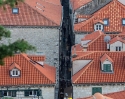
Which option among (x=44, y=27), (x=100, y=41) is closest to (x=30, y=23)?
(x=44, y=27)

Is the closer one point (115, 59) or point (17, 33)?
point (115, 59)

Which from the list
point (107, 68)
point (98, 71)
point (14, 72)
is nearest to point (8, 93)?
point (14, 72)

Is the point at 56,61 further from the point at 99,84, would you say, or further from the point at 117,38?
the point at 99,84

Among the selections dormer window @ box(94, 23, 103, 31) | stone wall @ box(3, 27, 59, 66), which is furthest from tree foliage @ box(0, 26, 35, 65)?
dormer window @ box(94, 23, 103, 31)

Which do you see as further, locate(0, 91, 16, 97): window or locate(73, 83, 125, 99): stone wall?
locate(73, 83, 125, 99): stone wall

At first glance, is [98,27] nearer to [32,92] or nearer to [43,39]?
[43,39]

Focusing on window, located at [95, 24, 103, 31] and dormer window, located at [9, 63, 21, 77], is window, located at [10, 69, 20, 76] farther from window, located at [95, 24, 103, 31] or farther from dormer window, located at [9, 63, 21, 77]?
window, located at [95, 24, 103, 31]
